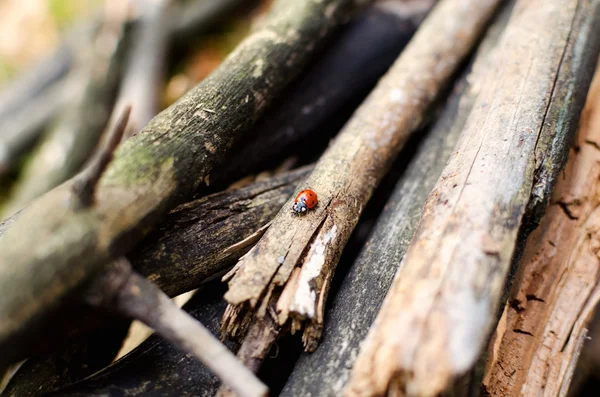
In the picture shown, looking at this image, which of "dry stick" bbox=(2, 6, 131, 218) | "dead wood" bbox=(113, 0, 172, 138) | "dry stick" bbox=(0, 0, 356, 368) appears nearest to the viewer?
"dry stick" bbox=(0, 0, 356, 368)

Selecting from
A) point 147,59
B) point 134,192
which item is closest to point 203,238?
point 134,192

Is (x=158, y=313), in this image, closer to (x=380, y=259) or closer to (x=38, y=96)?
(x=380, y=259)

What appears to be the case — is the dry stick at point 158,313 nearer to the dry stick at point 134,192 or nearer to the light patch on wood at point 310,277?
the dry stick at point 134,192

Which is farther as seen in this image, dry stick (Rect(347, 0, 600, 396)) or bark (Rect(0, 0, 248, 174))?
bark (Rect(0, 0, 248, 174))

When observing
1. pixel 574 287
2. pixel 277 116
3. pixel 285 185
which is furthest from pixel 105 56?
pixel 574 287

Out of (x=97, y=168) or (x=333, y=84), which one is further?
(x=333, y=84)

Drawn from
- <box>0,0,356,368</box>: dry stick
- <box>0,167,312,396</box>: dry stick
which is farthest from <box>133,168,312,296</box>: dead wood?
Result: <box>0,0,356,368</box>: dry stick

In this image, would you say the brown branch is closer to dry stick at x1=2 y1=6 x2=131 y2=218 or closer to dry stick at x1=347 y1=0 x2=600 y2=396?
dry stick at x1=347 y1=0 x2=600 y2=396

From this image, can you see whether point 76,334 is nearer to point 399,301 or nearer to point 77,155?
point 399,301
